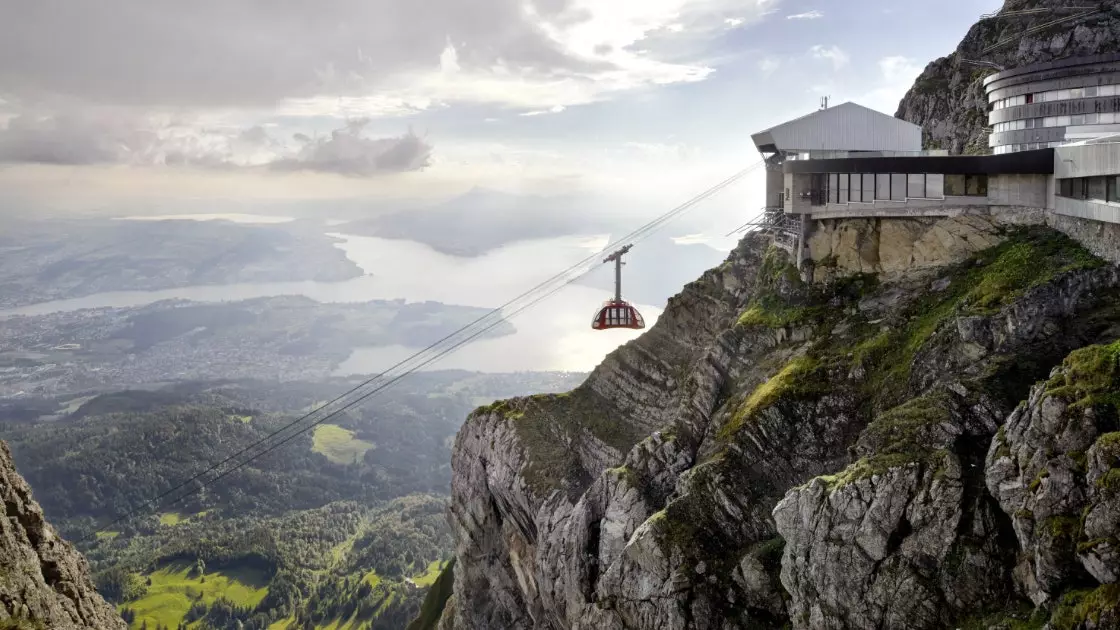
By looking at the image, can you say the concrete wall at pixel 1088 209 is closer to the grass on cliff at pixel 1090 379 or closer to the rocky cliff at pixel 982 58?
the grass on cliff at pixel 1090 379

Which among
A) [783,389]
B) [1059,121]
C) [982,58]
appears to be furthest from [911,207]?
[982,58]

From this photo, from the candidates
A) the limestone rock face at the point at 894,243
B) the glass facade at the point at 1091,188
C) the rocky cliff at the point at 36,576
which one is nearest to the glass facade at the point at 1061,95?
the glass facade at the point at 1091,188

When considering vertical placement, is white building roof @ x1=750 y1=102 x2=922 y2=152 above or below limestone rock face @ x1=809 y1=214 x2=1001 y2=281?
above

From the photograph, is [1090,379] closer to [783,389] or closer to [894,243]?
[783,389]

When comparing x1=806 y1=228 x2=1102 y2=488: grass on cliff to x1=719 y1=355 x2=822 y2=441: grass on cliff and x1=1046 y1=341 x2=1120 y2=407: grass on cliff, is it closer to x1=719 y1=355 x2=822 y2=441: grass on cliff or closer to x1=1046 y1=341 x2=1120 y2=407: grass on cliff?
x1=719 y1=355 x2=822 y2=441: grass on cliff

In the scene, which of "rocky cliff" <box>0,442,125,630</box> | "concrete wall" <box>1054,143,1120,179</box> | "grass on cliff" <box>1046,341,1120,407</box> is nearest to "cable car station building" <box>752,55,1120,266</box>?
"concrete wall" <box>1054,143,1120,179</box>

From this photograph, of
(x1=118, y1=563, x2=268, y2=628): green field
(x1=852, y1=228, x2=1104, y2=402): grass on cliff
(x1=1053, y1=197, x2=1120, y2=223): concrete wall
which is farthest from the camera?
(x1=118, y1=563, x2=268, y2=628): green field

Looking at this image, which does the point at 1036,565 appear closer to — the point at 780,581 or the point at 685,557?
the point at 780,581
